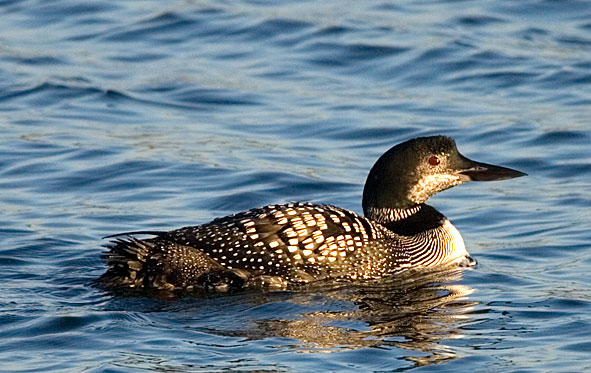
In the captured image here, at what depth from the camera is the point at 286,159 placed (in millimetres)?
11188

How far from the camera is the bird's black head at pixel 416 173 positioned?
832cm

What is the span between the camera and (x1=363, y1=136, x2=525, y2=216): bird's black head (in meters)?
8.32

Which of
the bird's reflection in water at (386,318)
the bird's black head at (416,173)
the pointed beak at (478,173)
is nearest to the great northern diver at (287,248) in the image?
the bird's black head at (416,173)

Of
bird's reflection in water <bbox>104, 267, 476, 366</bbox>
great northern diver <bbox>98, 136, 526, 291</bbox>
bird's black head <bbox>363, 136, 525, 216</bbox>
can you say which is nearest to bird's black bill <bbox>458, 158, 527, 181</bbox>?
bird's black head <bbox>363, 136, 525, 216</bbox>

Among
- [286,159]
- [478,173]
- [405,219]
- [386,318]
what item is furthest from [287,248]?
[286,159]

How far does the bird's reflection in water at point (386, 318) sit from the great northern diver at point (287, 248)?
12 cm

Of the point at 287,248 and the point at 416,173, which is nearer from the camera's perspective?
the point at 287,248

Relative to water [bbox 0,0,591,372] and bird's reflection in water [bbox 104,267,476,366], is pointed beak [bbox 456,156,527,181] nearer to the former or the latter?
water [bbox 0,0,591,372]

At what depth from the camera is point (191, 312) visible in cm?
735

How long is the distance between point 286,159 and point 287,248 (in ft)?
11.5

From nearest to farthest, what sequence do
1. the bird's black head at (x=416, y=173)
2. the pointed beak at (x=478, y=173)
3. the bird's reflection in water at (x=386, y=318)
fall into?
1. the bird's reflection in water at (x=386, y=318)
2. the bird's black head at (x=416, y=173)
3. the pointed beak at (x=478, y=173)

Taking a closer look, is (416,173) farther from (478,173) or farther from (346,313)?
(346,313)

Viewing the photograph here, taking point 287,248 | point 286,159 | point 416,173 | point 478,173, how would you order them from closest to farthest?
point 287,248 < point 416,173 < point 478,173 < point 286,159

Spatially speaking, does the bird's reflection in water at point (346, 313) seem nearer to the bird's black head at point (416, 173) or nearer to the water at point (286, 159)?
the water at point (286, 159)
